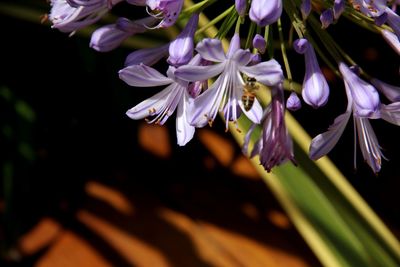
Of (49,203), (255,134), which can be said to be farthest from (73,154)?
(255,134)

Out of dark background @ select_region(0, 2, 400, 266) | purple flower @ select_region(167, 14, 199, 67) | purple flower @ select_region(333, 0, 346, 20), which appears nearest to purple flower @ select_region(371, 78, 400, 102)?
purple flower @ select_region(333, 0, 346, 20)

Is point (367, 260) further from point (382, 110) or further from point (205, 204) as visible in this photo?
point (205, 204)

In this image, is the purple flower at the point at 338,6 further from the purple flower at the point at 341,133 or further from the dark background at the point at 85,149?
the dark background at the point at 85,149

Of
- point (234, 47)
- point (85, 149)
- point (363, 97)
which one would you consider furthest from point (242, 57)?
point (85, 149)

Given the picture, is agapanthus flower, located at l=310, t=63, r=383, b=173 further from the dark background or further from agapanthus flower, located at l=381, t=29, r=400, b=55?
the dark background

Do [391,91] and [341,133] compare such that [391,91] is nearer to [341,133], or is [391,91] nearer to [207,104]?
[341,133]
